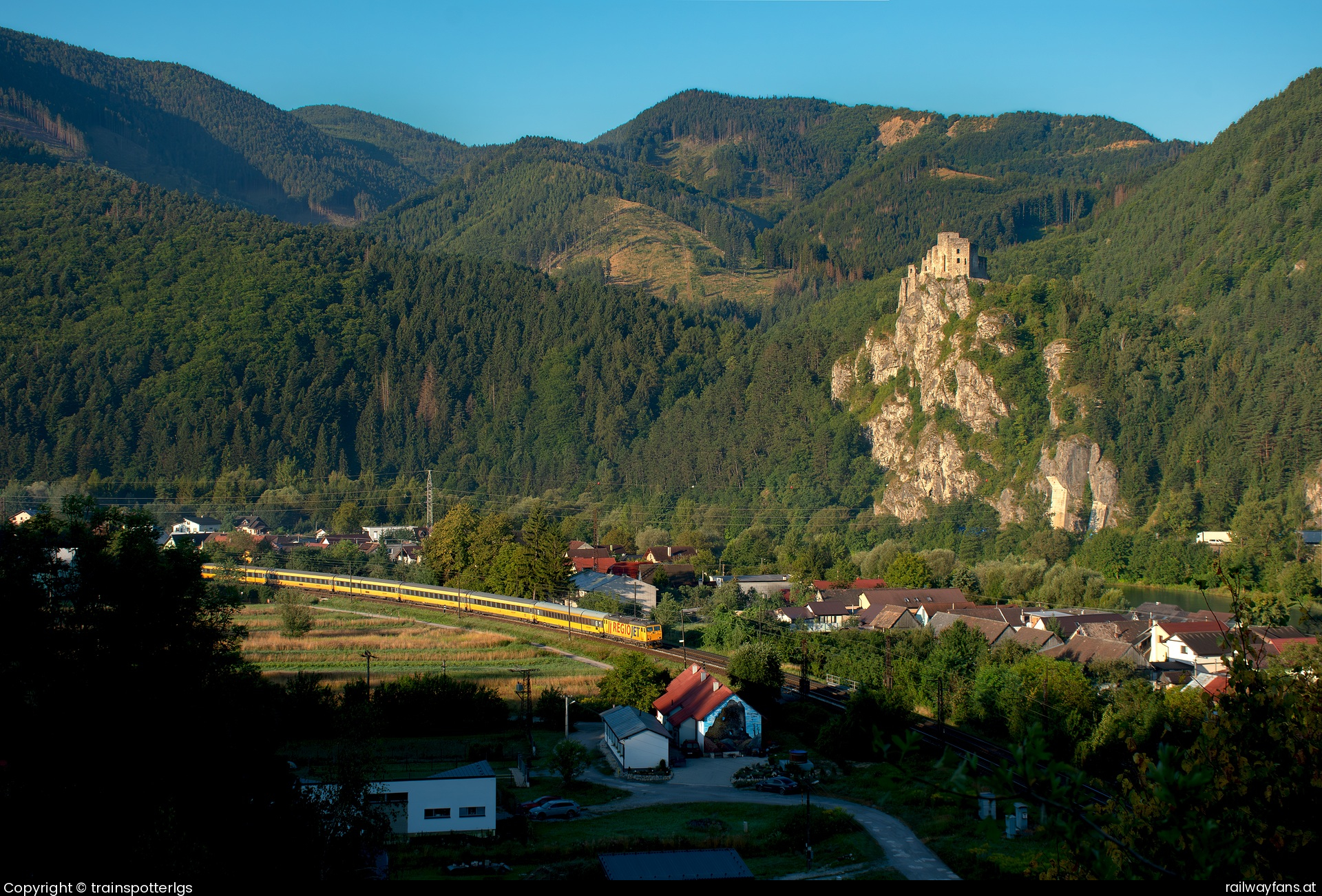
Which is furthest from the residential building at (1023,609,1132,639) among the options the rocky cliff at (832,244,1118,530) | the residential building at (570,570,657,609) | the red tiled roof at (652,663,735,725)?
the rocky cliff at (832,244,1118,530)

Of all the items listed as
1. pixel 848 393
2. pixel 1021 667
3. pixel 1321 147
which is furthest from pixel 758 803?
pixel 1321 147

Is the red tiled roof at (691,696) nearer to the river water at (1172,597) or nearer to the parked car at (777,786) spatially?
the parked car at (777,786)

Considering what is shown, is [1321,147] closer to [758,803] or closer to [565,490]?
[565,490]

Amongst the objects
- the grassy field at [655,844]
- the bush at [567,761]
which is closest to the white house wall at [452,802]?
the grassy field at [655,844]

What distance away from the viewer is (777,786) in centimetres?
3009

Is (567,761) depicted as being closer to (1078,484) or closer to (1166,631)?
(1166,631)

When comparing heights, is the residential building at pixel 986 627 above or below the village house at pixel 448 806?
below

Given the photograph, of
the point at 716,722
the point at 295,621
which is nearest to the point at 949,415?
the point at 295,621

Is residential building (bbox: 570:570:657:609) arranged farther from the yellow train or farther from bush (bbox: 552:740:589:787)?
bush (bbox: 552:740:589:787)

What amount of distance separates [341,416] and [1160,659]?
135175 millimetres

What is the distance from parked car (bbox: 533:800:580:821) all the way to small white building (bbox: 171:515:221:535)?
80.9m

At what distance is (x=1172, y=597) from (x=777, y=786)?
180 feet

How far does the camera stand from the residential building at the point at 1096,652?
45.4 m

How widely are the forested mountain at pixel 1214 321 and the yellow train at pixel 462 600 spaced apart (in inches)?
2254
